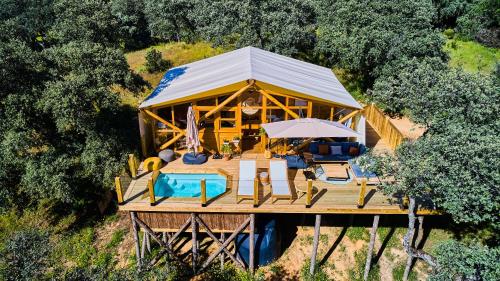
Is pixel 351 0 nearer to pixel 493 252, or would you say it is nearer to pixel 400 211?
pixel 400 211

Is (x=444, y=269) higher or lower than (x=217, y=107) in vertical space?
lower

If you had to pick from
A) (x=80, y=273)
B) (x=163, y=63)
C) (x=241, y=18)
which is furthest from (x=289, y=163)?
(x=163, y=63)

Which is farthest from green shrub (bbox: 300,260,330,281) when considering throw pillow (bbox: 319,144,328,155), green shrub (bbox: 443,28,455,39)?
green shrub (bbox: 443,28,455,39)

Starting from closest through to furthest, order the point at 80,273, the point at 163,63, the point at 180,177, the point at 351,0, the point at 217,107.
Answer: the point at 80,273, the point at 180,177, the point at 217,107, the point at 351,0, the point at 163,63

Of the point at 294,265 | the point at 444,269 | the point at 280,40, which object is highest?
A: the point at 280,40

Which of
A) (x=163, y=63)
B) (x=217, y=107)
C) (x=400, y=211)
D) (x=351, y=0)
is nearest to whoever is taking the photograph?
(x=400, y=211)

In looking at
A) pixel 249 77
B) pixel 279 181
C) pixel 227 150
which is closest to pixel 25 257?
pixel 279 181

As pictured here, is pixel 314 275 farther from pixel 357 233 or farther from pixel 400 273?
pixel 400 273
